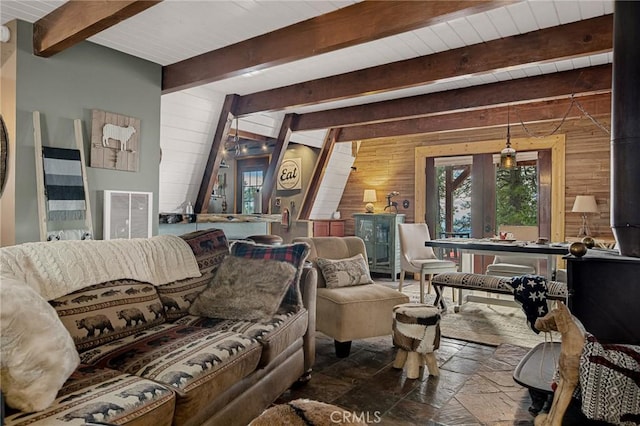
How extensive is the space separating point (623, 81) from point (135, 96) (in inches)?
151

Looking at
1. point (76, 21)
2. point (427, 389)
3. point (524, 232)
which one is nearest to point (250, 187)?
point (524, 232)

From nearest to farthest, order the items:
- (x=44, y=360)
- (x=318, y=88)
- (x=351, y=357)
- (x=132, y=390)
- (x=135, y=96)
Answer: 1. (x=44, y=360)
2. (x=132, y=390)
3. (x=351, y=357)
4. (x=135, y=96)
5. (x=318, y=88)

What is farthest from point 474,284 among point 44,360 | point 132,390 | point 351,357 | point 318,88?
point 44,360

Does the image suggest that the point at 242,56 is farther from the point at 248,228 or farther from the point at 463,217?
the point at 463,217

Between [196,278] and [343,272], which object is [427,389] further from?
[196,278]

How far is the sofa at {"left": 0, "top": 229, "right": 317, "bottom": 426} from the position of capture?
1.33 m

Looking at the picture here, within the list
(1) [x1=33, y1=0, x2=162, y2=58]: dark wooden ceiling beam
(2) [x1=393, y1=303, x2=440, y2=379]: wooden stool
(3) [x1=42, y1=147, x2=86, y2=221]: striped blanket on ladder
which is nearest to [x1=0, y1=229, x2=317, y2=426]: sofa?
(2) [x1=393, y1=303, x2=440, y2=379]: wooden stool

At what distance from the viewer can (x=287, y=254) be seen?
272 cm

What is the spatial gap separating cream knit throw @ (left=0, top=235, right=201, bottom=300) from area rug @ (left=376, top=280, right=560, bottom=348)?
2.47 meters

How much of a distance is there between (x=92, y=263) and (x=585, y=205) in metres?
5.60

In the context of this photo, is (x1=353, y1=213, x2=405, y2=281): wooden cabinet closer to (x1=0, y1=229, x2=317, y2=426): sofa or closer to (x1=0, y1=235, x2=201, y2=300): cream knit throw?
(x1=0, y1=229, x2=317, y2=426): sofa

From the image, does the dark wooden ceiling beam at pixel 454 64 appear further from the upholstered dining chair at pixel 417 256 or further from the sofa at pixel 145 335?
the sofa at pixel 145 335

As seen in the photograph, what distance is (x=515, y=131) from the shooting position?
6113 millimetres

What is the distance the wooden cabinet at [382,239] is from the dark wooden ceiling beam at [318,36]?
13.0 feet
